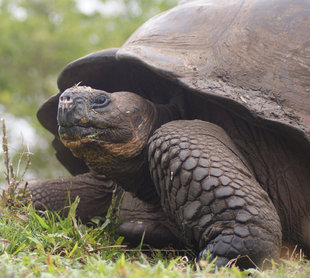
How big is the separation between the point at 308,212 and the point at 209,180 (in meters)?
0.85

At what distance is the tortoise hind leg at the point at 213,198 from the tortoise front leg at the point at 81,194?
1.24 metres

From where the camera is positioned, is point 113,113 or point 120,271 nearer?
point 120,271

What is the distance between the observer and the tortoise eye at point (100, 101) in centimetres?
270

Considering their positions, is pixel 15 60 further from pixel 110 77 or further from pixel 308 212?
pixel 308 212

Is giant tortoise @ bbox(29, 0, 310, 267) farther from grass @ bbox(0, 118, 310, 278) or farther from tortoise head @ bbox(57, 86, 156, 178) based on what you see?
grass @ bbox(0, 118, 310, 278)

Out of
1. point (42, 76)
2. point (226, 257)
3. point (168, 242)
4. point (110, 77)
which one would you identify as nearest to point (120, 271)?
point (226, 257)

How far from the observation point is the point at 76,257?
2.27 m

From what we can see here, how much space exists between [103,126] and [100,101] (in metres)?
0.17

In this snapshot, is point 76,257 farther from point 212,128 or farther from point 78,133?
point 212,128

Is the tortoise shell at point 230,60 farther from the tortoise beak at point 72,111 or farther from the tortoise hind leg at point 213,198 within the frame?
the tortoise beak at point 72,111

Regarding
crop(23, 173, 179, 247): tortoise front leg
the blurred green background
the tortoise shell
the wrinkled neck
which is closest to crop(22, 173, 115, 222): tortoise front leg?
crop(23, 173, 179, 247): tortoise front leg

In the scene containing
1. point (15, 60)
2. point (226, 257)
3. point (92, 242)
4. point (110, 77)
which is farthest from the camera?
point (15, 60)

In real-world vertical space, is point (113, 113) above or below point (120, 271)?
above

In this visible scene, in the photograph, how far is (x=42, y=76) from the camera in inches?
659
